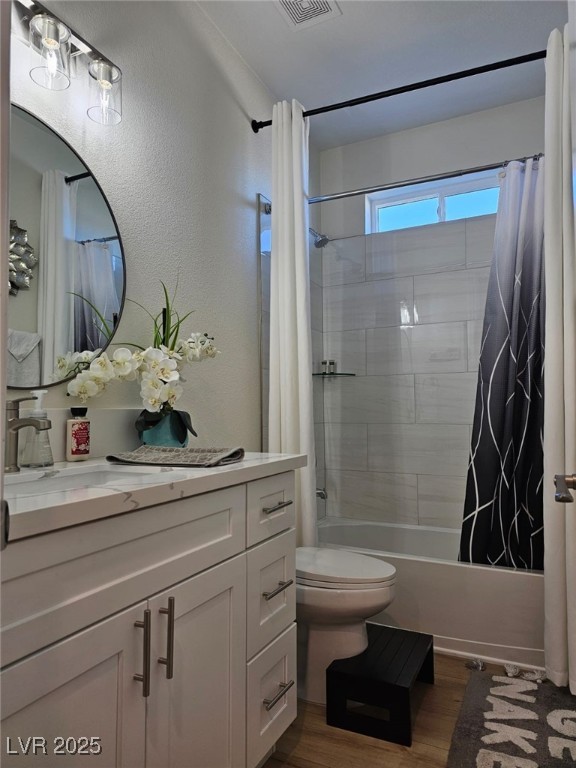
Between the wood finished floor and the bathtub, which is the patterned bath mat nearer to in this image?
the wood finished floor

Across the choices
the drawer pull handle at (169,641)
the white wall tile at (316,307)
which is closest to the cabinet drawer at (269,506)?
the drawer pull handle at (169,641)

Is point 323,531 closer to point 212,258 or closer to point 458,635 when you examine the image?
point 458,635

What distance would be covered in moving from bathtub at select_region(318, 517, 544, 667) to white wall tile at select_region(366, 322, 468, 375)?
1.17 m

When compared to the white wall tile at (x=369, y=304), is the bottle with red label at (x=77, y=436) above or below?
below

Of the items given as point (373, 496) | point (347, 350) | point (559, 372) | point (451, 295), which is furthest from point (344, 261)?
point (559, 372)

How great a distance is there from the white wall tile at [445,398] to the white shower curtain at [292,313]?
3.27 ft

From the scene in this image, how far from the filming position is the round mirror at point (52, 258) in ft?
4.45

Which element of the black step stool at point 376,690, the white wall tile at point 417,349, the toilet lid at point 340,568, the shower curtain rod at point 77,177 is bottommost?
the black step stool at point 376,690

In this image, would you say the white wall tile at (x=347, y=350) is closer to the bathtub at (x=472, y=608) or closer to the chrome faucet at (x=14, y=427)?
the bathtub at (x=472, y=608)

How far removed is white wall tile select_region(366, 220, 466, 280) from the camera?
2932 millimetres

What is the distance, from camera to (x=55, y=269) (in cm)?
146

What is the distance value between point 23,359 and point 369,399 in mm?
2126

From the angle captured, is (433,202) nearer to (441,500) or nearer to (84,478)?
(441,500)

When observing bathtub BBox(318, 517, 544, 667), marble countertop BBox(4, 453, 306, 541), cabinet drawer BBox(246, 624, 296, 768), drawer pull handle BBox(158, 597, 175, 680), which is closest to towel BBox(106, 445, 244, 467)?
marble countertop BBox(4, 453, 306, 541)
